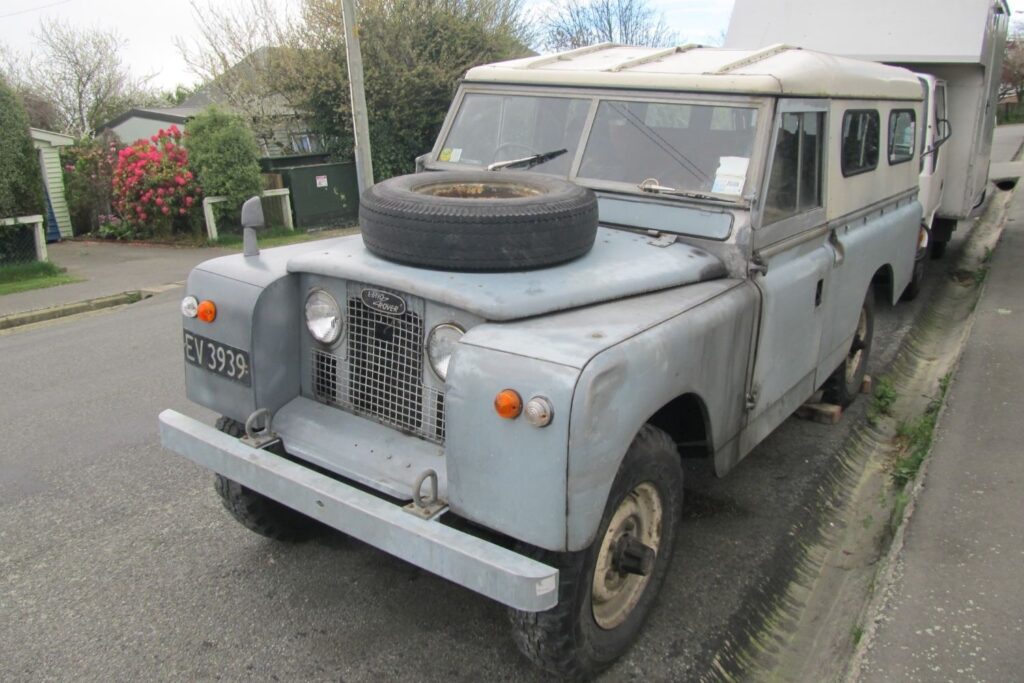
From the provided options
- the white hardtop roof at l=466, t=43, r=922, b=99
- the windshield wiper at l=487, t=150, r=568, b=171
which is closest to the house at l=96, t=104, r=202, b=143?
the white hardtop roof at l=466, t=43, r=922, b=99

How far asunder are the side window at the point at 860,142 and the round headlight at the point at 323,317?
299 centimetres

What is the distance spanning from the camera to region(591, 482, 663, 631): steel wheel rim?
9.74 ft

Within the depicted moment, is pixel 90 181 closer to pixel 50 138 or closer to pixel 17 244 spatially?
pixel 50 138

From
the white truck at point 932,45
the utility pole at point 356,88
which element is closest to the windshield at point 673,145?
the white truck at point 932,45

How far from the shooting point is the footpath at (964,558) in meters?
2.98

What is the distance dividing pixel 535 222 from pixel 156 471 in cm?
291

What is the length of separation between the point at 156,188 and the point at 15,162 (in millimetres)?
3569

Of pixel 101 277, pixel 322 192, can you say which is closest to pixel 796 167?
pixel 101 277

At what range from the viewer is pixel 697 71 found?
4074 mm

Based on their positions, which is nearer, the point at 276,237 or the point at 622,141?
the point at 622,141

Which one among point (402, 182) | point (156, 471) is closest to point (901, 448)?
point (402, 182)

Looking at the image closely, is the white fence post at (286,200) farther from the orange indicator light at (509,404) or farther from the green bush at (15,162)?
the orange indicator light at (509,404)

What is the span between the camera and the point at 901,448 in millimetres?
5273

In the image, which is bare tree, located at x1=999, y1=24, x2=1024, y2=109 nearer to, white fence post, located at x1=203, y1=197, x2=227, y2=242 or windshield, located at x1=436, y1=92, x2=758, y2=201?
white fence post, located at x1=203, y1=197, x2=227, y2=242
